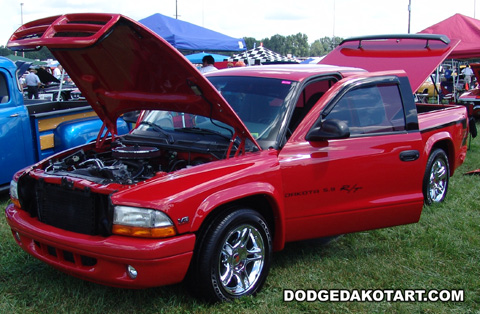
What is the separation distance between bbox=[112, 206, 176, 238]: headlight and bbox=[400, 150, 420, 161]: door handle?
7.59 feet

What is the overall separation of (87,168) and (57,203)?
0.46 metres

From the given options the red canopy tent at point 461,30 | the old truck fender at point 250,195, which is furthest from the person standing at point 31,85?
the old truck fender at point 250,195

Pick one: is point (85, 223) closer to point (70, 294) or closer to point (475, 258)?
point (70, 294)

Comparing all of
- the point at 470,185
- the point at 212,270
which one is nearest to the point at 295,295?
the point at 212,270

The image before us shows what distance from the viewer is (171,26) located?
15508mm

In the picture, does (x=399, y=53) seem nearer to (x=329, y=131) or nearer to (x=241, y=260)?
(x=329, y=131)

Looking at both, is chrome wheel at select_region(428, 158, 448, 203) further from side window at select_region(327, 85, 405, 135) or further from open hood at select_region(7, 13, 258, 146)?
open hood at select_region(7, 13, 258, 146)

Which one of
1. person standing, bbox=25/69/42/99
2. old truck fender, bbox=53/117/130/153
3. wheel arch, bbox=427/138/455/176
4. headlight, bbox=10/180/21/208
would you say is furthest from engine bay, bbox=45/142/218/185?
person standing, bbox=25/69/42/99

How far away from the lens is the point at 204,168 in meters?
3.37

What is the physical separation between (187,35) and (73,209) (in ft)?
43.4

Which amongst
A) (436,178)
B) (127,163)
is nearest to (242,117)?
(127,163)

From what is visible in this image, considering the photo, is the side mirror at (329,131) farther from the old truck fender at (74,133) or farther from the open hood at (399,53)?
the old truck fender at (74,133)

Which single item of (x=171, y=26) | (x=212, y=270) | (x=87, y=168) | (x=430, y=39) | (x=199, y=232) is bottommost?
(x=212, y=270)

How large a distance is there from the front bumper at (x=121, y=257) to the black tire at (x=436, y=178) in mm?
3736
